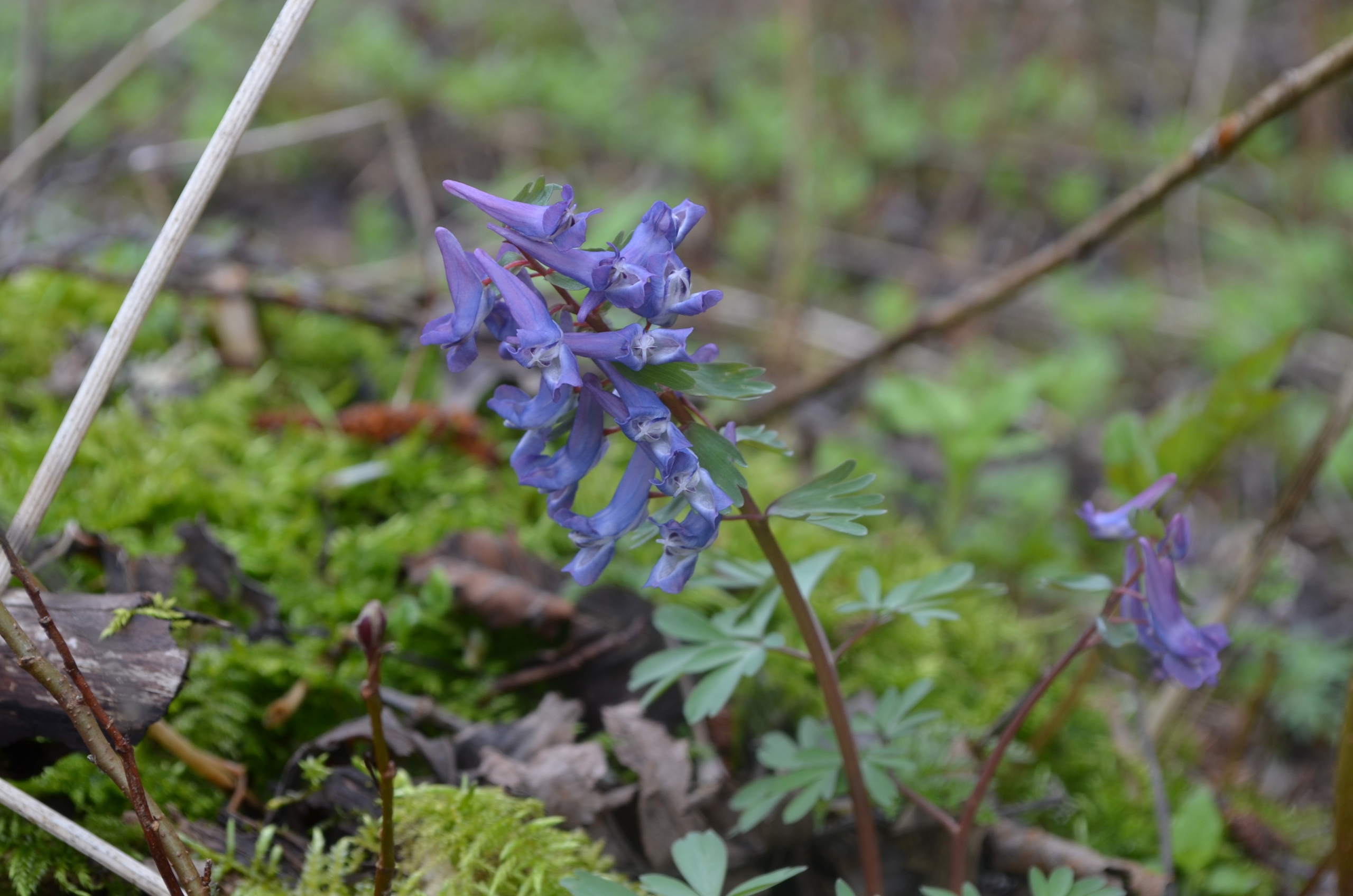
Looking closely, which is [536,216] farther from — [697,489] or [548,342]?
[697,489]

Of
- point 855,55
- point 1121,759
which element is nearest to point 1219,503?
point 1121,759

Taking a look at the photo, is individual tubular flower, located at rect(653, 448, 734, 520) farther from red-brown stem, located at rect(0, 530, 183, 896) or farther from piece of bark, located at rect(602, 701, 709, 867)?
red-brown stem, located at rect(0, 530, 183, 896)

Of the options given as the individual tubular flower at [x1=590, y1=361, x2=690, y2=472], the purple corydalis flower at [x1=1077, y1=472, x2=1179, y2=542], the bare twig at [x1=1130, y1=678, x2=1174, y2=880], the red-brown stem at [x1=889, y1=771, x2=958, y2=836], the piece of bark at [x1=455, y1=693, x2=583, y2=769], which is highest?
the individual tubular flower at [x1=590, y1=361, x2=690, y2=472]

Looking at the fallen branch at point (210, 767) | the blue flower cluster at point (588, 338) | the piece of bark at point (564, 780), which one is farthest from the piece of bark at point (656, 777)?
the fallen branch at point (210, 767)

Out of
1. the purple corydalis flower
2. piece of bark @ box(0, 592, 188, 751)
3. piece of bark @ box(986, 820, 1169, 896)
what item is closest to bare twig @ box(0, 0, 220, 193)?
piece of bark @ box(0, 592, 188, 751)

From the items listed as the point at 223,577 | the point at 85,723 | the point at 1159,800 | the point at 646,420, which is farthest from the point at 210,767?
the point at 1159,800

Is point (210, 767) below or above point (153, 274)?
below
